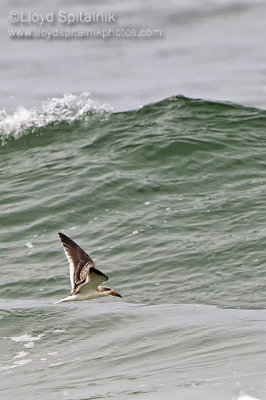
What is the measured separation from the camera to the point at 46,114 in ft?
58.8

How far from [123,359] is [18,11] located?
1844 cm

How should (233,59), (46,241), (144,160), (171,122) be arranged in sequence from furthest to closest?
1. (233,59)
2. (171,122)
3. (144,160)
4. (46,241)

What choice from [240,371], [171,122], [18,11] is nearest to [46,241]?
[171,122]

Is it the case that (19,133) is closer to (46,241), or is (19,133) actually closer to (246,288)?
(46,241)

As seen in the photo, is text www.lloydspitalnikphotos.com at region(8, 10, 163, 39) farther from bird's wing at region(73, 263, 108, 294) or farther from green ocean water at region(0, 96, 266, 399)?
bird's wing at region(73, 263, 108, 294)

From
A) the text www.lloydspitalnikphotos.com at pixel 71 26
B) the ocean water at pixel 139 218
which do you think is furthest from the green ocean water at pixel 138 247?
the text www.lloydspitalnikphotos.com at pixel 71 26

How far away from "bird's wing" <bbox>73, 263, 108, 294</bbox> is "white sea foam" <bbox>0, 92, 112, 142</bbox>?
342 inches

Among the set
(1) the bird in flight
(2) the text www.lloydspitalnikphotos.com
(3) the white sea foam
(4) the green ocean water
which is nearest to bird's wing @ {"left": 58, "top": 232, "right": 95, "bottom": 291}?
(1) the bird in flight

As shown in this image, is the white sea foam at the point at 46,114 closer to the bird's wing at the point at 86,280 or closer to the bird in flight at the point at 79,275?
the bird in flight at the point at 79,275

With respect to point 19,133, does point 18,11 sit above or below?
above

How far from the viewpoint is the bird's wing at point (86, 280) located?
27.8 ft

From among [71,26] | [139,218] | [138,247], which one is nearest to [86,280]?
[138,247]

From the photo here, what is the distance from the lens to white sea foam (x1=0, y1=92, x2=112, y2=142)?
17.4 m

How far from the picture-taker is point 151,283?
11555 millimetres
